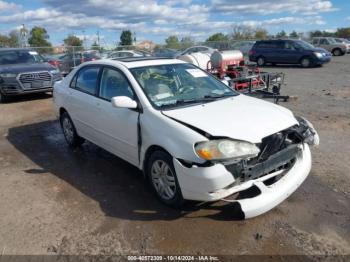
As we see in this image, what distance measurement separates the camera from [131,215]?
12.6 ft

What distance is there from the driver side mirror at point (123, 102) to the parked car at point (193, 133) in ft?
0.04

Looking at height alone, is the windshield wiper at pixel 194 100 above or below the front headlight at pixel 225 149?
above

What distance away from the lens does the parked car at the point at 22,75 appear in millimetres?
10781

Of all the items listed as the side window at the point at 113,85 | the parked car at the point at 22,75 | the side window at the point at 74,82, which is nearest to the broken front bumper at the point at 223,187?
the side window at the point at 113,85

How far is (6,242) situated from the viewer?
11.2 feet

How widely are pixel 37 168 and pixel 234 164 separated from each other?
136 inches

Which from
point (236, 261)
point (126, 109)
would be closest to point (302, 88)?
point (126, 109)

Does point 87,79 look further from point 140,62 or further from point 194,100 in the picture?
point 194,100

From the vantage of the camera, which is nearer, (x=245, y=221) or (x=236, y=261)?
(x=236, y=261)

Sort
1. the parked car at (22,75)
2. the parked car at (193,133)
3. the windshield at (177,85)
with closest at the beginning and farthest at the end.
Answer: the parked car at (193,133), the windshield at (177,85), the parked car at (22,75)

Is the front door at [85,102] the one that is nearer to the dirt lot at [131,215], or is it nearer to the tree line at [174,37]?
the dirt lot at [131,215]

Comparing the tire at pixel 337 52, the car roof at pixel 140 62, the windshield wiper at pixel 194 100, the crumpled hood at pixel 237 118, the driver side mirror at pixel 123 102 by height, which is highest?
the car roof at pixel 140 62

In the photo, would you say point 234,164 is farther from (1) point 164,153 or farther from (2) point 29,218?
(2) point 29,218

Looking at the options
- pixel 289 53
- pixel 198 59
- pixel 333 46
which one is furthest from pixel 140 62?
pixel 333 46
